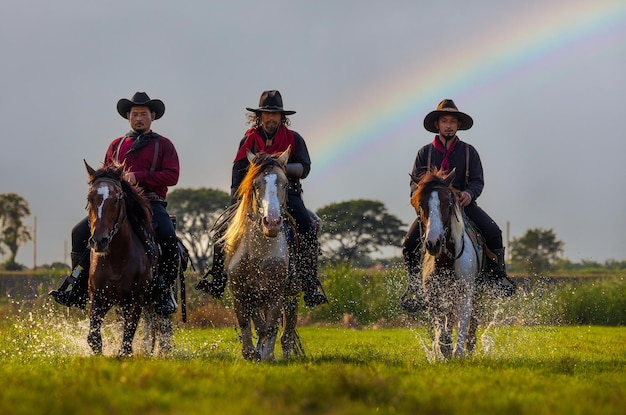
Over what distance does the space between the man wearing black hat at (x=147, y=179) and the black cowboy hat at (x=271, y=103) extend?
1465 mm

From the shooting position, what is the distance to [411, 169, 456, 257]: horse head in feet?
35.4

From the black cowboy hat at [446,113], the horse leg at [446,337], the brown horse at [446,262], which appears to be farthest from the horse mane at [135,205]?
the black cowboy hat at [446,113]

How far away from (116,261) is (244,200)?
1.75 metres

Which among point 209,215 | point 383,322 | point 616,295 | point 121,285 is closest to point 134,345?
point 121,285

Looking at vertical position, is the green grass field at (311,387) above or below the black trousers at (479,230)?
below

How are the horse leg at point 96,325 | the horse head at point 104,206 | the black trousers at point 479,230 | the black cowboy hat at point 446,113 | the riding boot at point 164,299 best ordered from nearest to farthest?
the horse head at point 104,206
the horse leg at point 96,325
the riding boot at point 164,299
the black trousers at point 479,230
the black cowboy hat at point 446,113

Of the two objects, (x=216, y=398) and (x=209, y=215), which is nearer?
(x=216, y=398)

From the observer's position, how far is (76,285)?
37.9 feet

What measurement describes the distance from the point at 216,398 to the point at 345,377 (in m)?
1.26

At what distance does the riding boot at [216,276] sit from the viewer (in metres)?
11.6

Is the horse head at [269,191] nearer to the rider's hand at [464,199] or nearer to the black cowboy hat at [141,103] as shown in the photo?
the rider's hand at [464,199]

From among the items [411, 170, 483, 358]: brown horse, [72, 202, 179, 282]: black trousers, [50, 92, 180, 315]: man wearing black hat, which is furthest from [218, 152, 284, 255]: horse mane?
[411, 170, 483, 358]: brown horse

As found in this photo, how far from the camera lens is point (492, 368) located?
919cm

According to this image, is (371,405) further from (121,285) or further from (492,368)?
(121,285)
